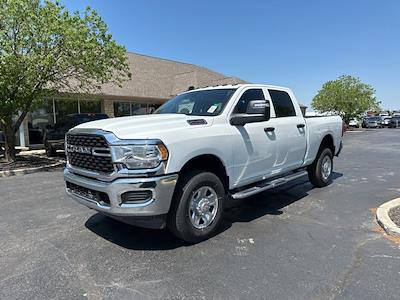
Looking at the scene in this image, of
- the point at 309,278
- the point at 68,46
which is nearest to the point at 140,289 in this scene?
the point at 309,278

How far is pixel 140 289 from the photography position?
3.26 metres

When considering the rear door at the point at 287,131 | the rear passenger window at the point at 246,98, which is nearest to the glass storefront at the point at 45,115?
the rear door at the point at 287,131

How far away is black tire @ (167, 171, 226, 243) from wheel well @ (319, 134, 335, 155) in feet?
12.8

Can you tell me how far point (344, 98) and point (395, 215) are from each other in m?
41.5

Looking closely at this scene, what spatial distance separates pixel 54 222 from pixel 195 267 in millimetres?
2833

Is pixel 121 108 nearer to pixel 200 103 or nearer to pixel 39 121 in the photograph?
pixel 39 121

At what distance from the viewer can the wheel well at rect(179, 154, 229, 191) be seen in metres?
A: 4.27

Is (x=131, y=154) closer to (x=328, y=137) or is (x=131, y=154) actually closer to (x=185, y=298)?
(x=185, y=298)

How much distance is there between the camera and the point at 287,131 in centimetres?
585

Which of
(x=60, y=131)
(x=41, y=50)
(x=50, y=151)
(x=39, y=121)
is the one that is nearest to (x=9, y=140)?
(x=60, y=131)

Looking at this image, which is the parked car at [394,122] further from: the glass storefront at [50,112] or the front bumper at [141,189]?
the front bumper at [141,189]

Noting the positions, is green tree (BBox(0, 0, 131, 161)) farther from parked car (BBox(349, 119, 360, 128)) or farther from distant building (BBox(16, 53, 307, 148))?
parked car (BBox(349, 119, 360, 128))

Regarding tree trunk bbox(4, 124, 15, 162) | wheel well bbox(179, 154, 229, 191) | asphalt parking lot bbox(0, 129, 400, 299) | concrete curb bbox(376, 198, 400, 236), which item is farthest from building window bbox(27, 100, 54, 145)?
concrete curb bbox(376, 198, 400, 236)

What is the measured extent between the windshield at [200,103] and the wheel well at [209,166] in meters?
0.73
